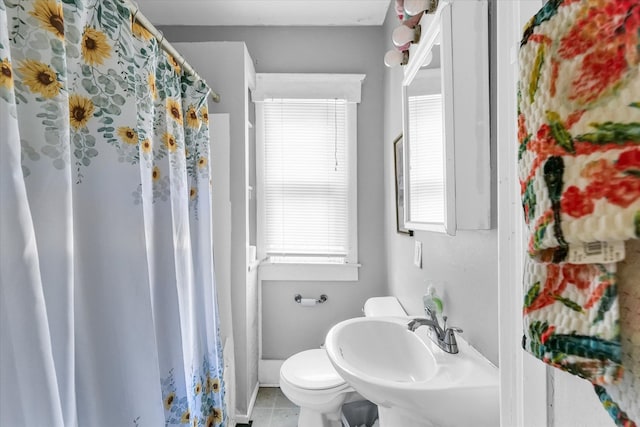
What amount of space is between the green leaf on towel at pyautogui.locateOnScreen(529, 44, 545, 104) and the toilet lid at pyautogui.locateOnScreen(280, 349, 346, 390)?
1.43 meters

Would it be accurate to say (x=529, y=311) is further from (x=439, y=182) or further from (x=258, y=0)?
(x=258, y=0)

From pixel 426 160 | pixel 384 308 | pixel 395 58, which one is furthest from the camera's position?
pixel 384 308

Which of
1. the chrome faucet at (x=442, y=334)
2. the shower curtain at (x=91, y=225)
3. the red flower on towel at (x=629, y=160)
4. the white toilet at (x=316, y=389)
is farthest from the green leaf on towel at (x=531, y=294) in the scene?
the white toilet at (x=316, y=389)

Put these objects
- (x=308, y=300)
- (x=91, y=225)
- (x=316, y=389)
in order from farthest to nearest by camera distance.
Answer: (x=308, y=300) → (x=316, y=389) → (x=91, y=225)

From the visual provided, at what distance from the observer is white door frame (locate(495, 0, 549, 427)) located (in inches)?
19.8

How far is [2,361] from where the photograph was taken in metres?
0.62

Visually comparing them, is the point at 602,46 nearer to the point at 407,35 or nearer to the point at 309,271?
the point at 407,35

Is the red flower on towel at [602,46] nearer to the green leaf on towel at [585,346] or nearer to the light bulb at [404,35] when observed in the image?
the green leaf on towel at [585,346]

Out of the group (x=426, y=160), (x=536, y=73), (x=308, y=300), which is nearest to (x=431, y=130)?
(x=426, y=160)

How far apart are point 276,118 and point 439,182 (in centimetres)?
151

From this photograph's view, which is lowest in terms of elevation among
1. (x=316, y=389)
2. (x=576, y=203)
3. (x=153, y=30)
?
(x=316, y=389)

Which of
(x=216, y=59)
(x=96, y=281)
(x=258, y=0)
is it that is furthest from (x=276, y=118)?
(x=96, y=281)

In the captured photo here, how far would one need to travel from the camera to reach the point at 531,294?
13.9 inches

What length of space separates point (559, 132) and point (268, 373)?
7.71 ft
